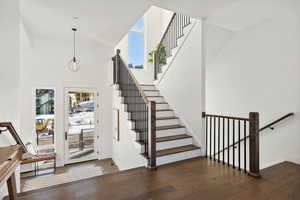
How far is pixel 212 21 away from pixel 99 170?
478 centimetres

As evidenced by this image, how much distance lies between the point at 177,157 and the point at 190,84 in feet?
5.26

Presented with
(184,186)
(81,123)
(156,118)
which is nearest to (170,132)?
(156,118)

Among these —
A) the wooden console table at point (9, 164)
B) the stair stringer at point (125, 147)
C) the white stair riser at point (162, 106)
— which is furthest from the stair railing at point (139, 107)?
the wooden console table at point (9, 164)

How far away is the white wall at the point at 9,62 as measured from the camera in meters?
2.29

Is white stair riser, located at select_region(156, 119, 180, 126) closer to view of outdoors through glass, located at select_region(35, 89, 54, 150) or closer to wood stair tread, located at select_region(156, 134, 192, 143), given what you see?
wood stair tread, located at select_region(156, 134, 192, 143)

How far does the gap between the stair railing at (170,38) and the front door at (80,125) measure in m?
2.30

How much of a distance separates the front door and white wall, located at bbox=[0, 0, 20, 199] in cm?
280

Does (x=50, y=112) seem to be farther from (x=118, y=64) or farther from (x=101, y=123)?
(x=118, y=64)

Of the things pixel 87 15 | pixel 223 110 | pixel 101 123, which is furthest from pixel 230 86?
pixel 101 123

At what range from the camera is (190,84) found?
12.5ft

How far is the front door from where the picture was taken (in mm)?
5172

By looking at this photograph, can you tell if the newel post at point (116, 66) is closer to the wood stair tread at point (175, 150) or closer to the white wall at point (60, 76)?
the white wall at point (60, 76)

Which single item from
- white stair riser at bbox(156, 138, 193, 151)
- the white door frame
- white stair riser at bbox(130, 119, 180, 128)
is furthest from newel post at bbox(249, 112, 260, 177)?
the white door frame

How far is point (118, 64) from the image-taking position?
4996 mm
